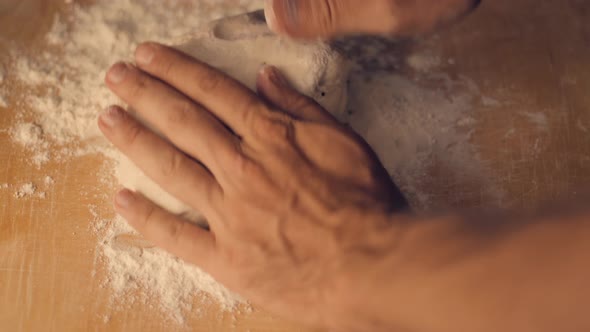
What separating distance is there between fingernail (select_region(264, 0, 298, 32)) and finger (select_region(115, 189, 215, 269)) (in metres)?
0.41

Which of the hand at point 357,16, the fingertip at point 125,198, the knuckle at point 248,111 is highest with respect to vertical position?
the hand at point 357,16

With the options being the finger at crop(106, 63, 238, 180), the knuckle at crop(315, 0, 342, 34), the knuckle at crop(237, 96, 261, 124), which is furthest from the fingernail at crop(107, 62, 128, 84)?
the knuckle at crop(315, 0, 342, 34)

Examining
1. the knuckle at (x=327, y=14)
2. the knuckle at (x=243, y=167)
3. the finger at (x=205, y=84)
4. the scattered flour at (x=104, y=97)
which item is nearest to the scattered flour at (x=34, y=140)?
the scattered flour at (x=104, y=97)

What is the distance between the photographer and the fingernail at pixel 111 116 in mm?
992

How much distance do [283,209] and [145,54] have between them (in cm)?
39

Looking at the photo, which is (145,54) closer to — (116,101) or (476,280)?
(116,101)

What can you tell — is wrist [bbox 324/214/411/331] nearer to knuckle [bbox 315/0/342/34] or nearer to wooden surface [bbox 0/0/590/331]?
wooden surface [bbox 0/0/590/331]

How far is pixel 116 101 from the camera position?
1057mm

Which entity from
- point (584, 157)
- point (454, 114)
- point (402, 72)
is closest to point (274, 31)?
point (402, 72)

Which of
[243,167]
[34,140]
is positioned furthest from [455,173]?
[34,140]

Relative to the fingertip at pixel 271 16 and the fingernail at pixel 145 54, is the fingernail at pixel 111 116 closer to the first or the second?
the fingernail at pixel 145 54

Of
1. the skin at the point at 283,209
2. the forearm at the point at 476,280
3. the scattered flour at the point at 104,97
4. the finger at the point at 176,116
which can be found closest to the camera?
the forearm at the point at 476,280

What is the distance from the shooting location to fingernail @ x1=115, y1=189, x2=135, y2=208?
1009 mm

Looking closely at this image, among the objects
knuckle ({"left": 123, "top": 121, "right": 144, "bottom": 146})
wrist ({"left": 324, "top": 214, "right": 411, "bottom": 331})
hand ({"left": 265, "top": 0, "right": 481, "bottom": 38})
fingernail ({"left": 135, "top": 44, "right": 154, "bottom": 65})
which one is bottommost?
wrist ({"left": 324, "top": 214, "right": 411, "bottom": 331})
